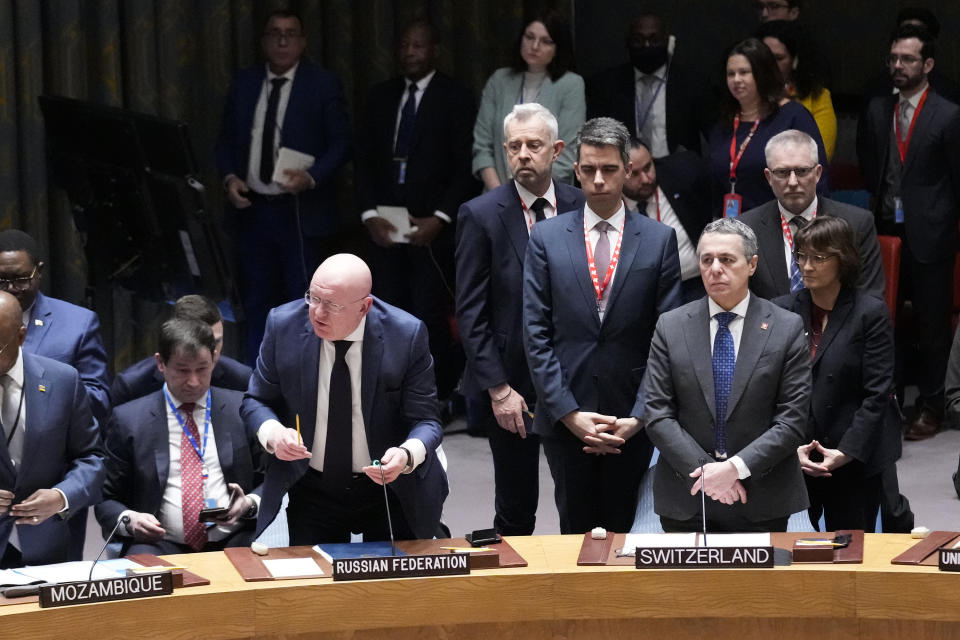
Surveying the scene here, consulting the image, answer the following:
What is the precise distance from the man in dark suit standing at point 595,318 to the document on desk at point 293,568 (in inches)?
37.4

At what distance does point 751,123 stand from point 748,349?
1780 mm

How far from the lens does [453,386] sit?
276 inches

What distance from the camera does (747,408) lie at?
3.93 m

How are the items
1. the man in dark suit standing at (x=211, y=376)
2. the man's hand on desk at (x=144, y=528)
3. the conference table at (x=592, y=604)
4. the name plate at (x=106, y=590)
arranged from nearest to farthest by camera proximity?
the name plate at (x=106, y=590), the conference table at (x=592, y=604), the man's hand on desk at (x=144, y=528), the man in dark suit standing at (x=211, y=376)

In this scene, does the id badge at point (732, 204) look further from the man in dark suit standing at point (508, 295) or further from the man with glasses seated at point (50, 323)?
the man with glasses seated at point (50, 323)

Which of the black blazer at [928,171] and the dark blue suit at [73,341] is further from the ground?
the black blazer at [928,171]

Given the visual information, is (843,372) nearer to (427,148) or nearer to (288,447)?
(288,447)

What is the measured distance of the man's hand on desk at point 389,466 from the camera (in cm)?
372

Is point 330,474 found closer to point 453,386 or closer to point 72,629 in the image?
→ point 72,629

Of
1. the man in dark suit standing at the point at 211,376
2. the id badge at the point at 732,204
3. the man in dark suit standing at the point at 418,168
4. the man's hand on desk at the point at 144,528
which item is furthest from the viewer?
the man in dark suit standing at the point at 418,168

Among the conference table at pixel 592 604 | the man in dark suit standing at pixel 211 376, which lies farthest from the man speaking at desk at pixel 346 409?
the man in dark suit standing at pixel 211 376

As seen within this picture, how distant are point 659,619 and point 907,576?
0.56 meters

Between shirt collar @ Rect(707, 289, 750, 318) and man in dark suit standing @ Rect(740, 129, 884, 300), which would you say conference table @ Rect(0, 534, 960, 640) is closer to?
shirt collar @ Rect(707, 289, 750, 318)

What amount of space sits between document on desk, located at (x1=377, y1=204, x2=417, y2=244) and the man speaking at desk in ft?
8.84
